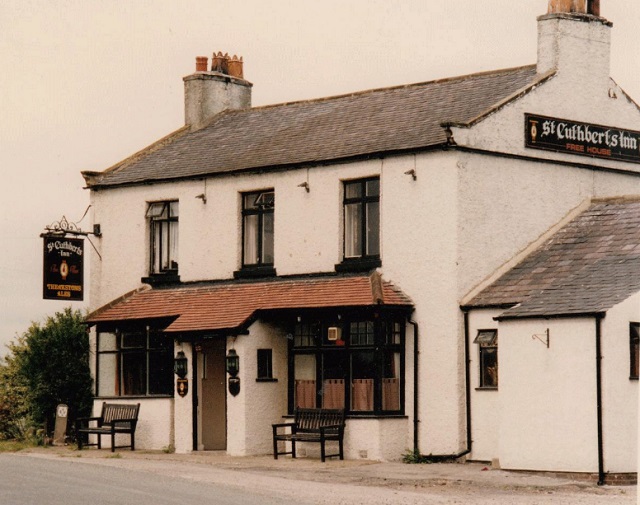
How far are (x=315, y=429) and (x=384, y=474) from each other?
3461 millimetres

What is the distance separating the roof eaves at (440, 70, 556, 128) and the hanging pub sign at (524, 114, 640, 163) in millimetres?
567

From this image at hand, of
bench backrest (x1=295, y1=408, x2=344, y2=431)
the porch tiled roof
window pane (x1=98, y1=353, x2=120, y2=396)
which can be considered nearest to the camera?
bench backrest (x1=295, y1=408, x2=344, y2=431)

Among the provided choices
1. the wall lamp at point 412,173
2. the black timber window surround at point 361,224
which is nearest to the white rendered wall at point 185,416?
the black timber window surround at point 361,224

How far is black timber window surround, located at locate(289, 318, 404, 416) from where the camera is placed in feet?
94.8

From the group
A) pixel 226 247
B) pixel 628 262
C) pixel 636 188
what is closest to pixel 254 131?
pixel 226 247

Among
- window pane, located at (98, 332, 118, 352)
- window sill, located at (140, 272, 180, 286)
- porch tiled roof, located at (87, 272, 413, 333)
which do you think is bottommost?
Result: window pane, located at (98, 332, 118, 352)

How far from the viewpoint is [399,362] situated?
2920 centimetres

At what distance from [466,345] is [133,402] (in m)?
8.90

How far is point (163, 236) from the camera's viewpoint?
34719 millimetres

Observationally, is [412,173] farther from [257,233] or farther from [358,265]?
[257,233]

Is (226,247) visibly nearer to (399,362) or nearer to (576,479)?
(399,362)

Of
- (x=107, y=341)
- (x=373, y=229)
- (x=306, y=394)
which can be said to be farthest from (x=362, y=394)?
(x=107, y=341)

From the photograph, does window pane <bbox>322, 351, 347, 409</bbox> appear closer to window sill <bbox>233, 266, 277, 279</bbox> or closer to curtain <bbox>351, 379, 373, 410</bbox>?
curtain <bbox>351, 379, 373, 410</bbox>

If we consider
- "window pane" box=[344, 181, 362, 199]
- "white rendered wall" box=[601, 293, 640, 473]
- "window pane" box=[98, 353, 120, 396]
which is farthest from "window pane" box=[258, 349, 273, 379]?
"white rendered wall" box=[601, 293, 640, 473]
